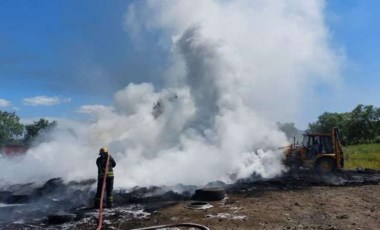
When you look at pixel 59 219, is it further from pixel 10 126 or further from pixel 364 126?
pixel 10 126

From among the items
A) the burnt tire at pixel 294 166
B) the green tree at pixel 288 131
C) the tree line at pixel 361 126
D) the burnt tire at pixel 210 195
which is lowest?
the burnt tire at pixel 210 195

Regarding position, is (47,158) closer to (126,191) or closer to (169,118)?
(169,118)

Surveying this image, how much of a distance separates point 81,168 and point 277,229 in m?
13.4

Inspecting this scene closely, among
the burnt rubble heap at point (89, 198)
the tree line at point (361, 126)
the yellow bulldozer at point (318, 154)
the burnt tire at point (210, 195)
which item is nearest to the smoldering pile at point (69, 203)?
the burnt rubble heap at point (89, 198)

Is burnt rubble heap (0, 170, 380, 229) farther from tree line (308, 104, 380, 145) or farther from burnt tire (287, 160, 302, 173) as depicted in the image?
tree line (308, 104, 380, 145)

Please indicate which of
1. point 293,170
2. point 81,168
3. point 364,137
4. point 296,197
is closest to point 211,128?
point 293,170

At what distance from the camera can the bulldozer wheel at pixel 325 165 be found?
2044 centimetres

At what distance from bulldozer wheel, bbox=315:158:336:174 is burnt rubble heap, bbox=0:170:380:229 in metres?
0.66

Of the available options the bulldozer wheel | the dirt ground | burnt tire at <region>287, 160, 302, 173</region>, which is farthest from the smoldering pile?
the bulldozer wheel

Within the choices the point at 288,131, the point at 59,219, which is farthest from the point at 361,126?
the point at 59,219

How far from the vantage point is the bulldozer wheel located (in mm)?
20438

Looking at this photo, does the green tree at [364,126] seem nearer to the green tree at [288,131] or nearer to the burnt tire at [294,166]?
the green tree at [288,131]

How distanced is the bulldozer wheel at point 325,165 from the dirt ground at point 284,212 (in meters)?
6.15

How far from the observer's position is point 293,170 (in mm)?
20891
